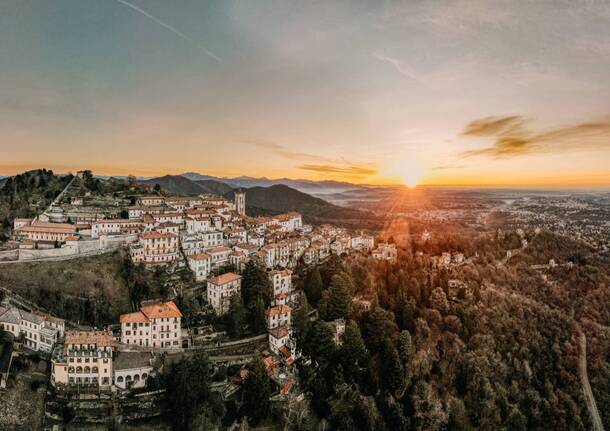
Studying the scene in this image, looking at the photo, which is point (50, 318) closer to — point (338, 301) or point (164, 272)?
point (164, 272)

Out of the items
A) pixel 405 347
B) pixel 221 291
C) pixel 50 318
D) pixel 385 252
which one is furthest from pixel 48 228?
pixel 385 252

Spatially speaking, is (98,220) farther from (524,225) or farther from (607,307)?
(524,225)

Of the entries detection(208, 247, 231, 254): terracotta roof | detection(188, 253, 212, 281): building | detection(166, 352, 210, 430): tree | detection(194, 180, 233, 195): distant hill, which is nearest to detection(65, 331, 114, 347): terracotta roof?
detection(166, 352, 210, 430): tree

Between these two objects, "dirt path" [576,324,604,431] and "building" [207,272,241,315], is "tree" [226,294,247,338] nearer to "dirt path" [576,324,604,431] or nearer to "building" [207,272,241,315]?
"building" [207,272,241,315]

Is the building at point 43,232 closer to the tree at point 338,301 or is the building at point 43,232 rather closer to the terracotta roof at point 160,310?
the terracotta roof at point 160,310

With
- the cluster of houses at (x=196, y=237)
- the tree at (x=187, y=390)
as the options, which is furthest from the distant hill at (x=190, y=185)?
the tree at (x=187, y=390)

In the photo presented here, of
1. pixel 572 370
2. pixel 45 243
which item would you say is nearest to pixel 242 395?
pixel 45 243
